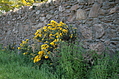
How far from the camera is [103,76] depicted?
112 inches

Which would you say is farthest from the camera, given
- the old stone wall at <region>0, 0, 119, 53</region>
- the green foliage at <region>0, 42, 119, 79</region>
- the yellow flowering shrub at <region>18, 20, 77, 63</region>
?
the yellow flowering shrub at <region>18, 20, 77, 63</region>

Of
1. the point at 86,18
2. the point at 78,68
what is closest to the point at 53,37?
the point at 86,18

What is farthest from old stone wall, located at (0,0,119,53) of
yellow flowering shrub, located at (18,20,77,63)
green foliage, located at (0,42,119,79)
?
green foliage, located at (0,42,119,79)

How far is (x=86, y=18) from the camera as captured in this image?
4336 mm

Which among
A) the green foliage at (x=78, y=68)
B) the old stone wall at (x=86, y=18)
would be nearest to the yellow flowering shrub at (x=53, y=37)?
the old stone wall at (x=86, y=18)

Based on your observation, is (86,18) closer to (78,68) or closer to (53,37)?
(53,37)

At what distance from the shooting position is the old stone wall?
372cm

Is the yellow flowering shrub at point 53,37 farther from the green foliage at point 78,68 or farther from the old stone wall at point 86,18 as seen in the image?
the green foliage at point 78,68

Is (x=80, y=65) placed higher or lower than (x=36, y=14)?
lower

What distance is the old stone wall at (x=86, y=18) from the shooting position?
3716mm

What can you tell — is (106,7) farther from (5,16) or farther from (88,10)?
(5,16)

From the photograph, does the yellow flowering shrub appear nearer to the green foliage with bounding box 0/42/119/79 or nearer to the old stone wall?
the old stone wall

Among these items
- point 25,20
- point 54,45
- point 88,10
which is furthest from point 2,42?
point 88,10

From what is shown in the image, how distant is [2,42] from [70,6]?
17.6 ft
